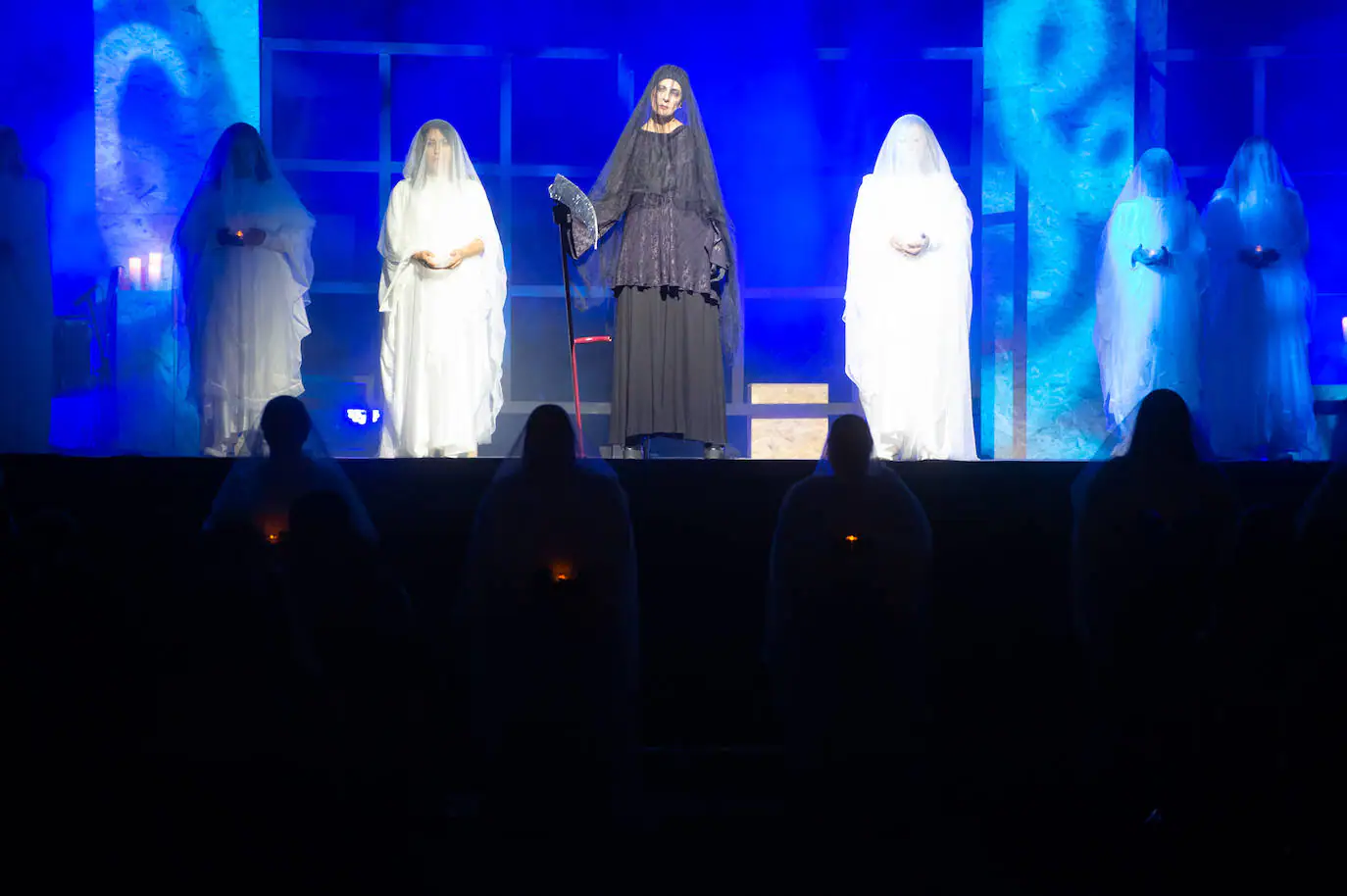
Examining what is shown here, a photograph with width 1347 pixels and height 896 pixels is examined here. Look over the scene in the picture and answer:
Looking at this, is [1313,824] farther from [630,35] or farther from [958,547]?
[630,35]

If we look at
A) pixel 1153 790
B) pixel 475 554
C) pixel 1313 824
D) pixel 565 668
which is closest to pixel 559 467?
pixel 475 554

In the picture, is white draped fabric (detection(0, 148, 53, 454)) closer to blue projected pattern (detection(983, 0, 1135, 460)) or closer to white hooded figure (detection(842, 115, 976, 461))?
white hooded figure (detection(842, 115, 976, 461))

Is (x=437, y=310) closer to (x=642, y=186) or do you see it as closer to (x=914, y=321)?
(x=642, y=186)

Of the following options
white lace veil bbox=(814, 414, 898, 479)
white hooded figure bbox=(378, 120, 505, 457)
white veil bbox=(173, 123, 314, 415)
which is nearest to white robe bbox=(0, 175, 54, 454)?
white veil bbox=(173, 123, 314, 415)

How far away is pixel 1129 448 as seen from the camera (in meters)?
3.70

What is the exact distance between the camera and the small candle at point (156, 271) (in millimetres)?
6125

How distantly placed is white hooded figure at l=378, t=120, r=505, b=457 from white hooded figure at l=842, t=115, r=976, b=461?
158 centimetres

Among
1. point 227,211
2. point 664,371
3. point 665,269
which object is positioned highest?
point 227,211

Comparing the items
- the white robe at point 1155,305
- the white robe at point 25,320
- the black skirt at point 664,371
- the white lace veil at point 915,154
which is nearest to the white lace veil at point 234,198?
the white robe at point 25,320

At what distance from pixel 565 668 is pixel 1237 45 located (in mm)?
5702

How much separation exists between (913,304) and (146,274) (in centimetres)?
364

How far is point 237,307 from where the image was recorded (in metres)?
5.21

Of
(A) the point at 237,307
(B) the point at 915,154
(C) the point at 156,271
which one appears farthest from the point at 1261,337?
(C) the point at 156,271

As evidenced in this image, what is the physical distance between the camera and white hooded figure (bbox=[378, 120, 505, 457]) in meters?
5.29
